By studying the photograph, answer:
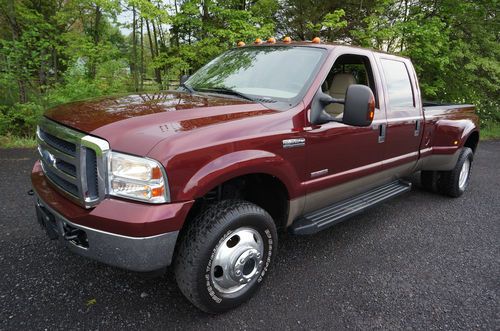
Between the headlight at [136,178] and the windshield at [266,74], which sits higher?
the windshield at [266,74]

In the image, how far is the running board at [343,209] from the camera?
2.81 m

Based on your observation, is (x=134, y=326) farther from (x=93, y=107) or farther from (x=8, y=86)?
(x=8, y=86)

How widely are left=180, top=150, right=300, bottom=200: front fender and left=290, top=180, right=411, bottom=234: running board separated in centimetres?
34

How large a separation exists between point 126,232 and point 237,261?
2.56 ft

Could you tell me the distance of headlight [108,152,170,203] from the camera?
6.17 feet

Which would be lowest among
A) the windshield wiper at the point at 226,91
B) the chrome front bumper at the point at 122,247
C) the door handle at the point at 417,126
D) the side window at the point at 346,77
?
the chrome front bumper at the point at 122,247

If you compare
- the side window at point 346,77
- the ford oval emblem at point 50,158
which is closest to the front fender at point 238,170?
the ford oval emblem at point 50,158

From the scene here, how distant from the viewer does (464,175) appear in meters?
5.19

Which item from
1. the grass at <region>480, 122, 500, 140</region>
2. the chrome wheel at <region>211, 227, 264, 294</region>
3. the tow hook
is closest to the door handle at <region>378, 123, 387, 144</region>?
the chrome wheel at <region>211, 227, 264, 294</region>

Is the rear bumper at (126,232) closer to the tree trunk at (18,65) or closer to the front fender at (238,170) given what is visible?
the front fender at (238,170)

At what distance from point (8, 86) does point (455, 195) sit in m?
8.98

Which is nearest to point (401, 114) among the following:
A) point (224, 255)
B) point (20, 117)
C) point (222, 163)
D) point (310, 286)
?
point (310, 286)

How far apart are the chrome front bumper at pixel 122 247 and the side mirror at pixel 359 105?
57.5 inches

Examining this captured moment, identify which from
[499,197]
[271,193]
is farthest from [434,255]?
[499,197]
